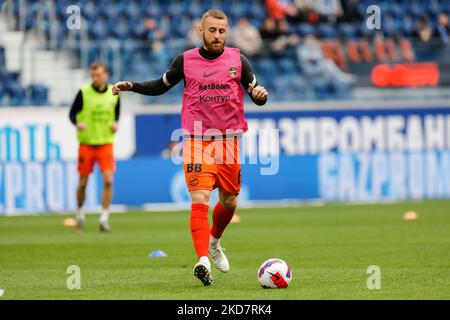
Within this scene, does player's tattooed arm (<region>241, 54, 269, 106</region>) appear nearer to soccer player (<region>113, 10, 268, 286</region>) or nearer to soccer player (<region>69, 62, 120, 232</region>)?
soccer player (<region>113, 10, 268, 286</region>)

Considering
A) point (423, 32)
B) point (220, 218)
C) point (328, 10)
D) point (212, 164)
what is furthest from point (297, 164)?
point (212, 164)

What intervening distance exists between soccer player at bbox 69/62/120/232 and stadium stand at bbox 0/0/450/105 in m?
7.23

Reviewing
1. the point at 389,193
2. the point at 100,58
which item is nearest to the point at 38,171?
the point at 100,58

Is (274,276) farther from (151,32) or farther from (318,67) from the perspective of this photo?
(151,32)

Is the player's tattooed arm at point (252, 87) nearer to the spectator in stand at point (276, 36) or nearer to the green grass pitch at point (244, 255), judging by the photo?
the green grass pitch at point (244, 255)

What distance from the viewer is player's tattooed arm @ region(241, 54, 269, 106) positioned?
995cm

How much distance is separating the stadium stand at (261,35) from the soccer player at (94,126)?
723cm

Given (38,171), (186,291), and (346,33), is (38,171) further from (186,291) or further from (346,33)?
(186,291)

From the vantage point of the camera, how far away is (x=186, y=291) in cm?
934

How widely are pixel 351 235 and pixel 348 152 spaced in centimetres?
881

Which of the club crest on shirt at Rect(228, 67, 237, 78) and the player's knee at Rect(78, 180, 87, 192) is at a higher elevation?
the club crest on shirt at Rect(228, 67, 237, 78)

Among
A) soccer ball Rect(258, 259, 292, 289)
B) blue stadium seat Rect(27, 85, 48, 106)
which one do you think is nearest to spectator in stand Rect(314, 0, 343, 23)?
blue stadium seat Rect(27, 85, 48, 106)

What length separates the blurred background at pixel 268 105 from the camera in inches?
944

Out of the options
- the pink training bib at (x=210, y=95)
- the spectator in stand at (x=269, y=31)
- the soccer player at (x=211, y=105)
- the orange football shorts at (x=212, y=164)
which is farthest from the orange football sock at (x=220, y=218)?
the spectator in stand at (x=269, y=31)
